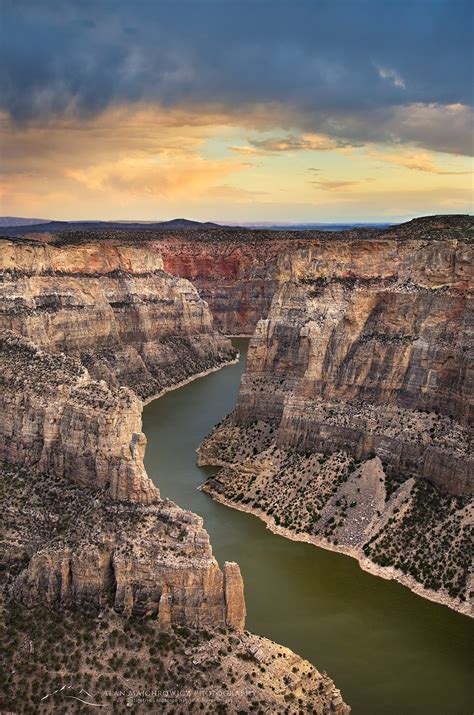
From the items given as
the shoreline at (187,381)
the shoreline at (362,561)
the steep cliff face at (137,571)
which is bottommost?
the shoreline at (187,381)

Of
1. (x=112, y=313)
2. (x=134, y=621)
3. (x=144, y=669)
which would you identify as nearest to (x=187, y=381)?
(x=112, y=313)

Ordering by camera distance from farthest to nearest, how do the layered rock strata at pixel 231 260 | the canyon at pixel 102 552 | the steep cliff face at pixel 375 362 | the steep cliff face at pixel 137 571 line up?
the layered rock strata at pixel 231 260 → the steep cliff face at pixel 375 362 → the steep cliff face at pixel 137 571 → the canyon at pixel 102 552

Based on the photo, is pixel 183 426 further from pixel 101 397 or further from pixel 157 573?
pixel 157 573

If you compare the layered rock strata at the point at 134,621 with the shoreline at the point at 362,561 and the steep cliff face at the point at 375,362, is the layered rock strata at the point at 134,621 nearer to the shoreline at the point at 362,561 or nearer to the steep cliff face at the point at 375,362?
the shoreline at the point at 362,561

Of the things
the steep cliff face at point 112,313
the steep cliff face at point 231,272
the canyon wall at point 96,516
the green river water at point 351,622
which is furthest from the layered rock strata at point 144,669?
the steep cliff face at point 231,272

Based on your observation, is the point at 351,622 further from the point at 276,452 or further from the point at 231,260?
the point at 231,260

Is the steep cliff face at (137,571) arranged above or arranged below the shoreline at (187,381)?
above

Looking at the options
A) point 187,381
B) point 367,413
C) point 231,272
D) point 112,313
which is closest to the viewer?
point 367,413
